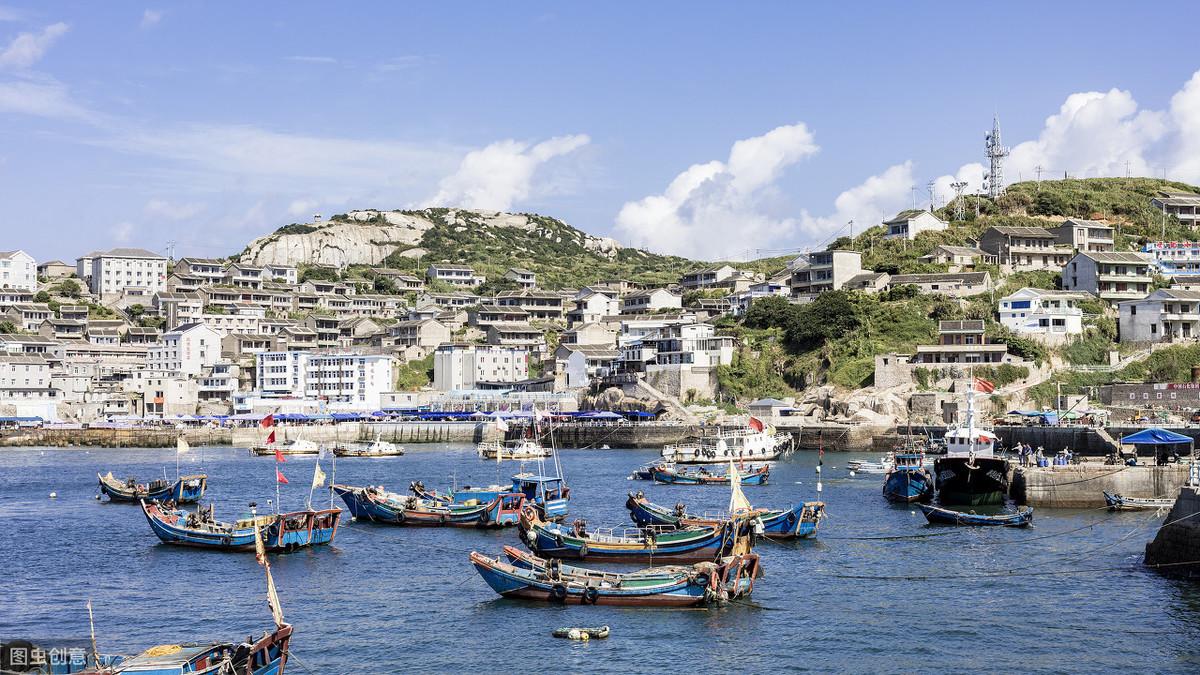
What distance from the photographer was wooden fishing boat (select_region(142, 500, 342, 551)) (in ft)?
151

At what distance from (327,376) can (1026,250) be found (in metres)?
77.1

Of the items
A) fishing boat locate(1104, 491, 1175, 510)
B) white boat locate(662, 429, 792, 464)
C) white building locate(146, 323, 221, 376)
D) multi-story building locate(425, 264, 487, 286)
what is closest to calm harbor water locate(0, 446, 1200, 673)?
fishing boat locate(1104, 491, 1175, 510)

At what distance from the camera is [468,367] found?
5438 inches

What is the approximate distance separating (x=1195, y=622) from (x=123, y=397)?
12084cm

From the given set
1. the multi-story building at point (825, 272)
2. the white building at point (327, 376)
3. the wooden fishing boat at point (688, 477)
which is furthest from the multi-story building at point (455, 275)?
the wooden fishing boat at point (688, 477)

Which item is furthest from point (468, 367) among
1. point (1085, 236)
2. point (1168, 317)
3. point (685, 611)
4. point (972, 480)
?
point (685, 611)

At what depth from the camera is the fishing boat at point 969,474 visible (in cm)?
5550

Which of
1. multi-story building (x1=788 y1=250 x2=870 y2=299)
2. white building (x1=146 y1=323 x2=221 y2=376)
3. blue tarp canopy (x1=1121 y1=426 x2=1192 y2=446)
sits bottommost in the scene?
blue tarp canopy (x1=1121 y1=426 x2=1192 y2=446)

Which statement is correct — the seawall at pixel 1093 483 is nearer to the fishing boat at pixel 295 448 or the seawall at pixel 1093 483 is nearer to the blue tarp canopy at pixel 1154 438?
the blue tarp canopy at pixel 1154 438

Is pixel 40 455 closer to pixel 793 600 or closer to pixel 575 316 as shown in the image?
pixel 575 316

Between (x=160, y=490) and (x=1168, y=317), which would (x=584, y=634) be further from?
(x=1168, y=317)

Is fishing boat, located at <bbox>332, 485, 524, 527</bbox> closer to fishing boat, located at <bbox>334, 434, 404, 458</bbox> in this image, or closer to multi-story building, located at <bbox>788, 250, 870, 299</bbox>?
fishing boat, located at <bbox>334, 434, 404, 458</bbox>

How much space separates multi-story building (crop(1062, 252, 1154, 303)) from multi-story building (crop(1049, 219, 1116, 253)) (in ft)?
28.7

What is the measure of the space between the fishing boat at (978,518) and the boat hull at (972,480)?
327 cm
